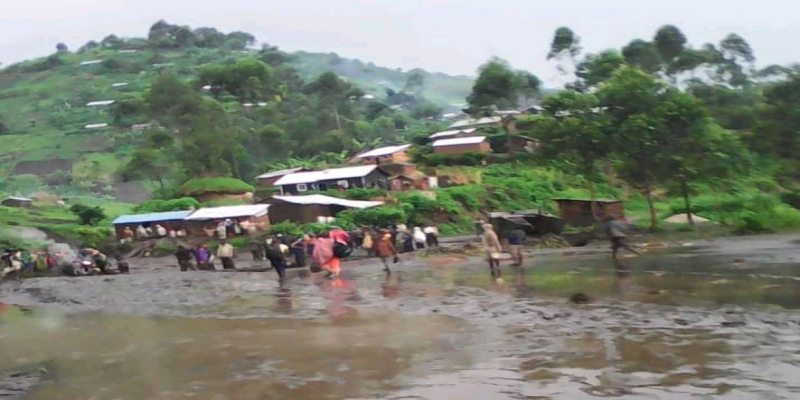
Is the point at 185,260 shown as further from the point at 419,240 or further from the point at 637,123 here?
the point at 637,123

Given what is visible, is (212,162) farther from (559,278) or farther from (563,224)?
(559,278)

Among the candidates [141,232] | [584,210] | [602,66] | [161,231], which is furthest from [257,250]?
[602,66]

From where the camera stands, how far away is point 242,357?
11.0 metres

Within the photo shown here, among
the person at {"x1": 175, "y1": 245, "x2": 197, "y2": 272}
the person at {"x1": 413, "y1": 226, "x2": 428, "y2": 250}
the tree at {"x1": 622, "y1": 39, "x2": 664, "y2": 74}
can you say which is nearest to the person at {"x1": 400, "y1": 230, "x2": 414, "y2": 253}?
the person at {"x1": 413, "y1": 226, "x2": 428, "y2": 250}

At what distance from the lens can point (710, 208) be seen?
41.4 meters

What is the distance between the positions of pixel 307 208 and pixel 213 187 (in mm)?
13248

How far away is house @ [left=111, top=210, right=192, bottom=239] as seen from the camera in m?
46.8

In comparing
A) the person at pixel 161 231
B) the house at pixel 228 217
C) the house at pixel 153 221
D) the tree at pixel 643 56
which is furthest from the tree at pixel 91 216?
the tree at pixel 643 56

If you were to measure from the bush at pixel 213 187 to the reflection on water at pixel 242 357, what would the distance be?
4184 cm

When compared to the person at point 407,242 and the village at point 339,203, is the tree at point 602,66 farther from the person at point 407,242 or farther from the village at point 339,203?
the person at point 407,242

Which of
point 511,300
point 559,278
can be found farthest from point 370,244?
point 511,300

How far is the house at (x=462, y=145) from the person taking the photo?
210 feet

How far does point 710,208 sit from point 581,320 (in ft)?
107

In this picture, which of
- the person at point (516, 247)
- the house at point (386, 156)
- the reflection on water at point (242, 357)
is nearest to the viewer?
the reflection on water at point (242, 357)
